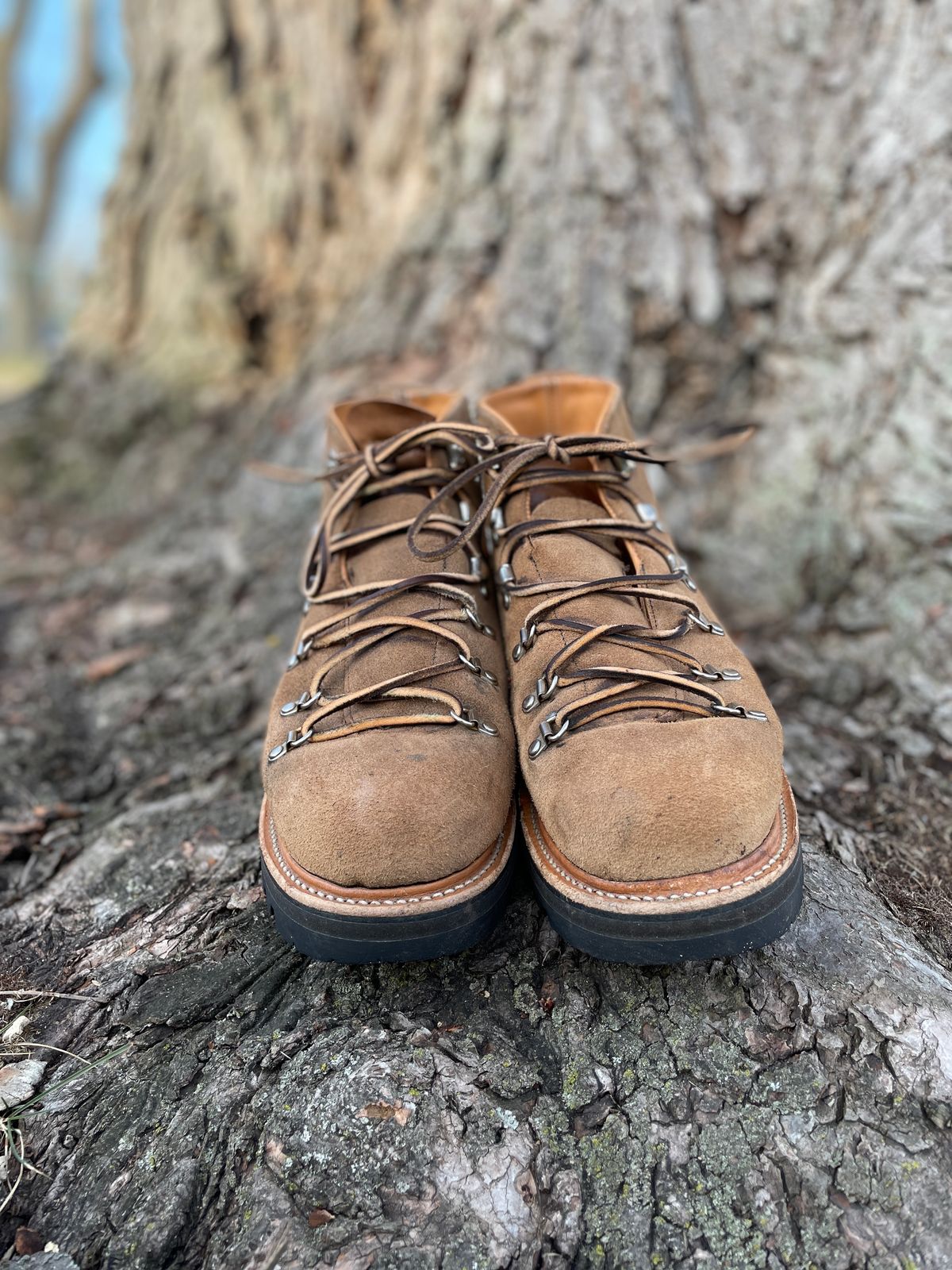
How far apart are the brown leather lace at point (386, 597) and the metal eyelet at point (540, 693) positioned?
0.09m

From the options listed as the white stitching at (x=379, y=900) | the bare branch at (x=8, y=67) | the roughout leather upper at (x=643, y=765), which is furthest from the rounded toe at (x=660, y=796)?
the bare branch at (x=8, y=67)

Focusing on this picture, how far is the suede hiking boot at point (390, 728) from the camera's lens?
154cm

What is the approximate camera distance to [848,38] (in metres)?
2.84

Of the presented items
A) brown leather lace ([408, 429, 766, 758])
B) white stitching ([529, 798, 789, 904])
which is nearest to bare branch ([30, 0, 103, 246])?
brown leather lace ([408, 429, 766, 758])

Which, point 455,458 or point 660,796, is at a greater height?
point 455,458

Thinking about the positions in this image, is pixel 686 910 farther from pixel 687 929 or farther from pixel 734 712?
pixel 734 712

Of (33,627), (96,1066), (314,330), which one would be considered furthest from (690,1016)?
(314,330)

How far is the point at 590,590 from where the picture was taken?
1.93 m

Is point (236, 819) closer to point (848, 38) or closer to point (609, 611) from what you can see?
point (609, 611)

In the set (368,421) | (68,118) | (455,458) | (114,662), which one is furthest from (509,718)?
(68,118)

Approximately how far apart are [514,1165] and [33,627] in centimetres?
292

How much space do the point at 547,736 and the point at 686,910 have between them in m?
0.42

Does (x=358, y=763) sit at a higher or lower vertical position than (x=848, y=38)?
lower

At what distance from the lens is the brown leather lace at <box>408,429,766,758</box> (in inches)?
67.2
